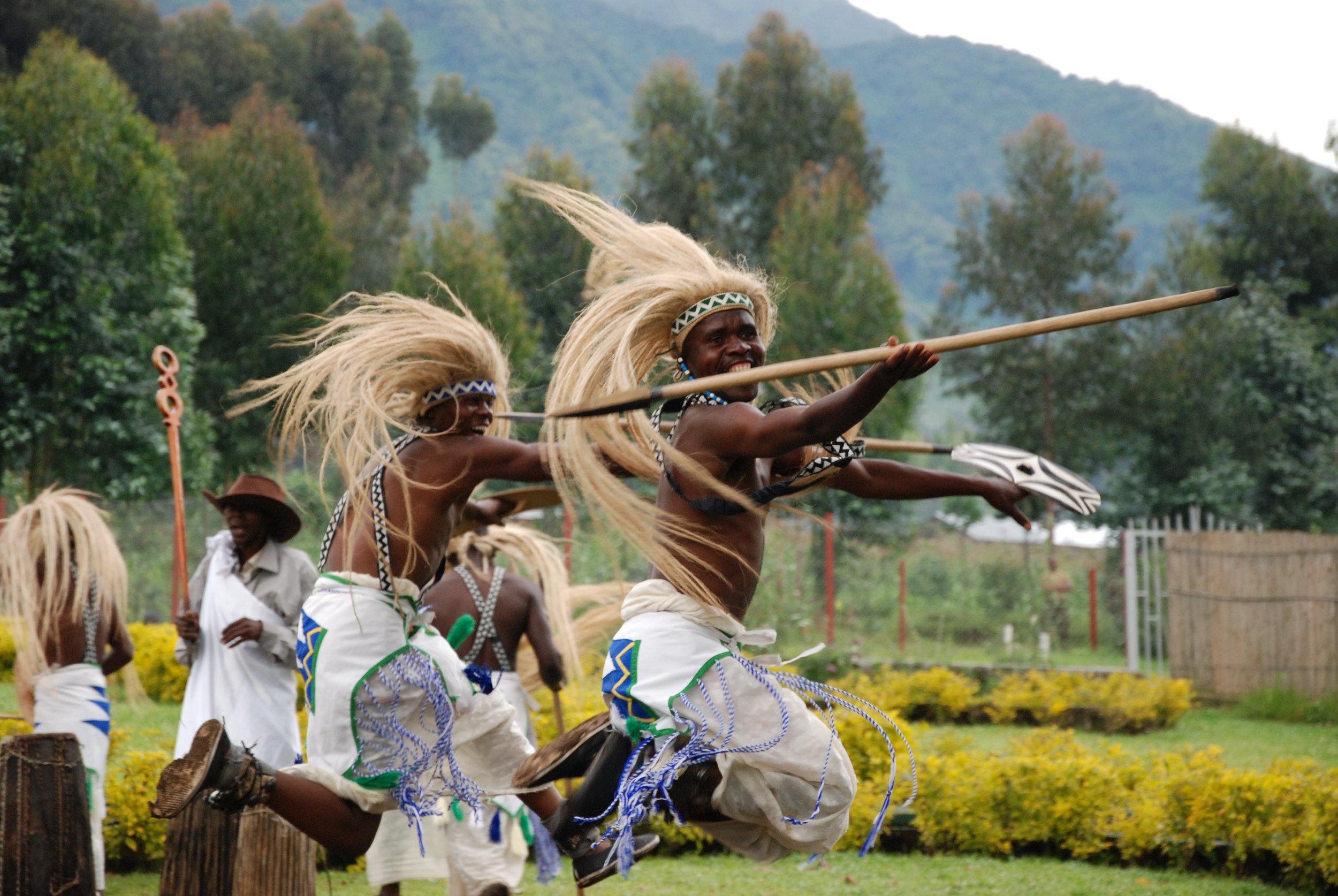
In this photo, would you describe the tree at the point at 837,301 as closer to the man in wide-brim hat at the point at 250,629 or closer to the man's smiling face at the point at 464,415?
the man in wide-brim hat at the point at 250,629

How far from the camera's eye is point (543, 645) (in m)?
7.04

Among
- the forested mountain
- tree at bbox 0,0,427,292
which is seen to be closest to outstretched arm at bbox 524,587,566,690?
tree at bbox 0,0,427,292

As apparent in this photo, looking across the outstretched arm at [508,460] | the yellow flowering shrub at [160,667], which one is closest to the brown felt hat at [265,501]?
the outstretched arm at [508,460]

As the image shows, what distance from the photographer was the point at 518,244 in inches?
1056

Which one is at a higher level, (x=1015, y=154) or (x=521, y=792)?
(x=1015, y=154)

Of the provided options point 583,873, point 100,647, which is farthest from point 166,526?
point 583,873

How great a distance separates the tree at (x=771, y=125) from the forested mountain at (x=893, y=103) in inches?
2594

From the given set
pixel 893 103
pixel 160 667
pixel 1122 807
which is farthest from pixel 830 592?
pixel 893 103

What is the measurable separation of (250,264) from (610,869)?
2258 cm

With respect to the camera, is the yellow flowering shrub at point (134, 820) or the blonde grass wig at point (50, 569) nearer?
the blonde grass wig at point (50, 569)

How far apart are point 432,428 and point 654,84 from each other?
29687 millimetres

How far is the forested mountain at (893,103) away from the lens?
117438 millimetres

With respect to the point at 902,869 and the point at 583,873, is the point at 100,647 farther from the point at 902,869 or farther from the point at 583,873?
the point at 902,869

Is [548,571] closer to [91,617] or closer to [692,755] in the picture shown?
[91,617]
